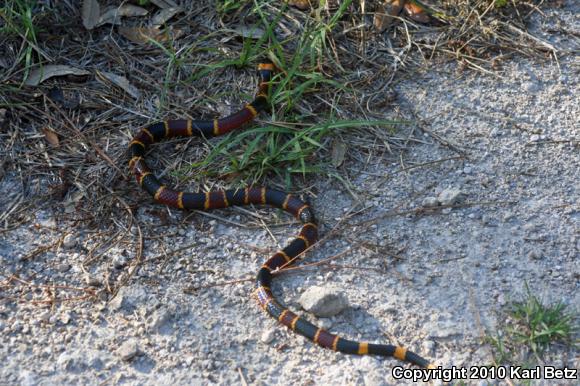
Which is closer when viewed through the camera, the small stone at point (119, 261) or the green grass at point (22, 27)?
the small stone at point (119, 261)

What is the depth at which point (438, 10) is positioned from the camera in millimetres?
5953

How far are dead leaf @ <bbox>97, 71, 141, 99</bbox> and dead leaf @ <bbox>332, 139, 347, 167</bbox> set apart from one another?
144 cm

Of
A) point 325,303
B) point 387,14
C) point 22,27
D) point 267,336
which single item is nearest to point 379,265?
point 325,303

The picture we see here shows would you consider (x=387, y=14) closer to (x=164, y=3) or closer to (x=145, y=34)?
(x=164, y=3)

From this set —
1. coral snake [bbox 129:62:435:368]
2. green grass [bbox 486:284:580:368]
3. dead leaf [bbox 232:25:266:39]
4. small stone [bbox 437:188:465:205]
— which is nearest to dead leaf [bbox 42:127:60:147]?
coral snake [bbox 129:62:435:368]

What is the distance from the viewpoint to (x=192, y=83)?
5605mm

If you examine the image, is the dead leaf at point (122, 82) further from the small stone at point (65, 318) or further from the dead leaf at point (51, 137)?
the small stone at point (65, 318)

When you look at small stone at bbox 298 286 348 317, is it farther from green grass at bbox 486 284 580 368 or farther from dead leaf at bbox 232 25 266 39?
dead leaf at bbox 232 25 266 39

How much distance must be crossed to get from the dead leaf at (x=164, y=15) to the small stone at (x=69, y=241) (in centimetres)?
194

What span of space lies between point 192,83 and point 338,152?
1.21 meters

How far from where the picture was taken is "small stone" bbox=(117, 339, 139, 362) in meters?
3.96

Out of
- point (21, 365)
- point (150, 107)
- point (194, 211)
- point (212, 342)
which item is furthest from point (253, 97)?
point (21, 365)

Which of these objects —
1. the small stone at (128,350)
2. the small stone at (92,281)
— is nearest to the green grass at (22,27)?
the small stone at (92,281)

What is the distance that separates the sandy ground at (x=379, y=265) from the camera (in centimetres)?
398
